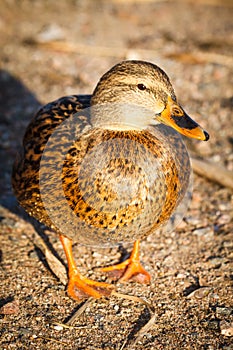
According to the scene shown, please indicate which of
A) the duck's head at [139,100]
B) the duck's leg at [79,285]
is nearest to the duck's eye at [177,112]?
the duck's head at [139,100]

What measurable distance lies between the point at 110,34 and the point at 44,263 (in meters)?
4.53

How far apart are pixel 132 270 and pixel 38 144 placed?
1174mm

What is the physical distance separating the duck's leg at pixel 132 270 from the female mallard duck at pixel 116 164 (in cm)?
31

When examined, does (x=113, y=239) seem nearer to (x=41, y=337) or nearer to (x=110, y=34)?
(x=41, y=337)

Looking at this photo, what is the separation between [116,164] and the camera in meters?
3.51

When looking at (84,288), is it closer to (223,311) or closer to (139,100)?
(223,311)

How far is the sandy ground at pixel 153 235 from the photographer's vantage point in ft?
11.6

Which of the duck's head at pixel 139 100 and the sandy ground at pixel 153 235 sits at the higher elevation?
the duck's head at pixel 139 100

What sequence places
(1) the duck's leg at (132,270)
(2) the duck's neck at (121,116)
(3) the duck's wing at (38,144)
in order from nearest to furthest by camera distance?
(2) the duck's neck at (121,116) < (3) the duck's wing at (38,144) < (1) the duck's leg at (132,270)

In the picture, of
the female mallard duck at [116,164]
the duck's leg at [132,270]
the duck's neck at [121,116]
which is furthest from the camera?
the duck's leg at [132,270]

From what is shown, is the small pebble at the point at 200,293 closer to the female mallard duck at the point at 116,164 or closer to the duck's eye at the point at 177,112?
the female mallard duck at the point at 116,164

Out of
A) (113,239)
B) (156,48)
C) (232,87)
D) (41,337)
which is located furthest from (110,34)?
(41,337)

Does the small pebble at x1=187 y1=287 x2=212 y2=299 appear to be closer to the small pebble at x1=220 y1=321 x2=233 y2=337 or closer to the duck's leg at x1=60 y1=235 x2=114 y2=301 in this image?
the small pebble at x1=220 y1=321 x2=233 y2=337

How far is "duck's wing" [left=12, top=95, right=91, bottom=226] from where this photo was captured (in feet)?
12.5
